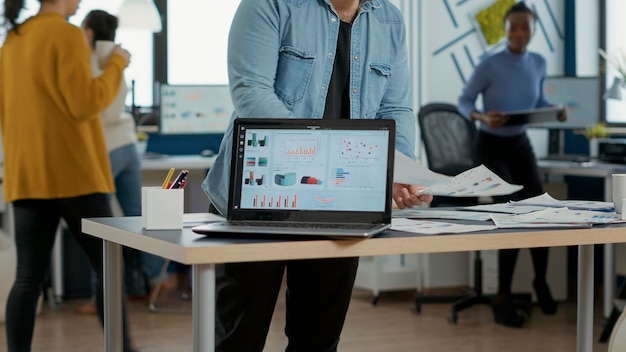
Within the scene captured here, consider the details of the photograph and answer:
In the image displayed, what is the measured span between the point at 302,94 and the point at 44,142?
118cm

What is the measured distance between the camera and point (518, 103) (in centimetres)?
500

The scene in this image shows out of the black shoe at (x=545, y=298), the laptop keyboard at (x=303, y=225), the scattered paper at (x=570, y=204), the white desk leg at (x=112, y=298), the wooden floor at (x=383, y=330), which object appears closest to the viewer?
the laptop keyboard at (x=303, y=225)

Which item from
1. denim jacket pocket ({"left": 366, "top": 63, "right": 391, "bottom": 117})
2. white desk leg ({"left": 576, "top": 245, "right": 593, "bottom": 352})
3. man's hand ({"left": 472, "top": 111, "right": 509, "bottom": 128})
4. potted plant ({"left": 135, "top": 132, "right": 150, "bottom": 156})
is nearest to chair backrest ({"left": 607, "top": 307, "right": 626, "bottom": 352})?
white desk leg ({"left": 576, "top": 245, "right": 593, "bottom": 352})

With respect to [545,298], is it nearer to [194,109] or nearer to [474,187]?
[194,109]

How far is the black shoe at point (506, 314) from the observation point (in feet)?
15.1

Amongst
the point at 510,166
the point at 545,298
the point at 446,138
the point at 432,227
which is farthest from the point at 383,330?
the point at 432,227

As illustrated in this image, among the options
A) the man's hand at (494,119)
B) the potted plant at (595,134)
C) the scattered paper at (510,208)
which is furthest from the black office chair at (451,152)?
the scattered paper at (510,208)

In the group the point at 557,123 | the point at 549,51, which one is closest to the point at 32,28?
the point at 557,123

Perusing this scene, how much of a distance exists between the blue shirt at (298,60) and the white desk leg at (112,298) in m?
0.27

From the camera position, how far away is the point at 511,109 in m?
4.99

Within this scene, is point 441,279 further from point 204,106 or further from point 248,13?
point 248,13

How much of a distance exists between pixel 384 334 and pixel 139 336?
3.58 feet

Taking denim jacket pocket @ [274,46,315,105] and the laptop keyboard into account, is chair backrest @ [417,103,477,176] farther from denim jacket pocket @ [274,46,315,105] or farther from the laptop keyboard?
the laptop keyboard

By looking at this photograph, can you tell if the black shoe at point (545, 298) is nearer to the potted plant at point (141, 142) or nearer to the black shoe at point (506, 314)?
the black shoe at point (506, 314)
